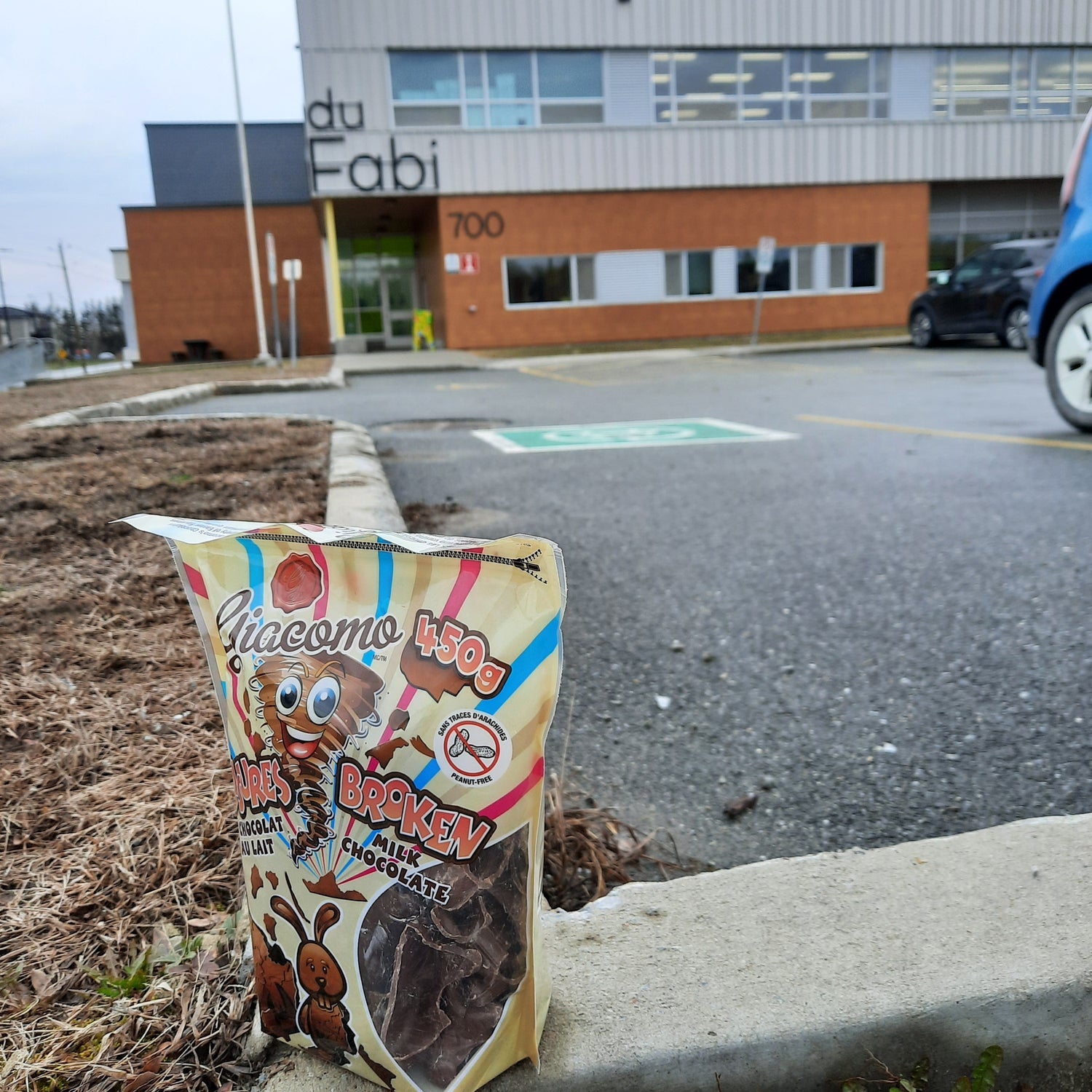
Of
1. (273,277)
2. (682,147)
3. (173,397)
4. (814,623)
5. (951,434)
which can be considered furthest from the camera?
(682,147)

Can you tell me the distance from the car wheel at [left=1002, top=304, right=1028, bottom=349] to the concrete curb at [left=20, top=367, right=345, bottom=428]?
10.9 metres

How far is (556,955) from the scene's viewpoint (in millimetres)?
1340

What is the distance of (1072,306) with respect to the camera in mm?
5840

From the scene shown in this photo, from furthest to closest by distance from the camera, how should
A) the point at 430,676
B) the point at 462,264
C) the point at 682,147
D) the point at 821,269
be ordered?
the point at 821,269
the point at 682,147
the point at 462,264
the point at 430,676

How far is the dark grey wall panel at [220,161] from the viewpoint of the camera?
36625 mm

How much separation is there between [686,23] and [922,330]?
10300 mm

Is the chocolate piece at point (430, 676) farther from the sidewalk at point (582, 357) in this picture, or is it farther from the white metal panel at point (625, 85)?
the white metal panel at point (625, 85)

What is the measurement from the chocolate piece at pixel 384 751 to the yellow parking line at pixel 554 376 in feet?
40.8

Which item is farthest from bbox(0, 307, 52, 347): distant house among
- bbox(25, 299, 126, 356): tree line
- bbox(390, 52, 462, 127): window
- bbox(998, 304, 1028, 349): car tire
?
bbox(998, 304, 1028, 349): car tire

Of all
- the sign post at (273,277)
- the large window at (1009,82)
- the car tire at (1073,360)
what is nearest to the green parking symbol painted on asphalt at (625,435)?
the car tire at (1073,360)

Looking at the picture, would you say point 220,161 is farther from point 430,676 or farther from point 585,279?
point 430,676

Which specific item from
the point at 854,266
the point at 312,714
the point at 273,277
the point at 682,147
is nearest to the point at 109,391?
the point at 273,277

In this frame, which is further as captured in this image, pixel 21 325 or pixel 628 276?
pixel 21 325

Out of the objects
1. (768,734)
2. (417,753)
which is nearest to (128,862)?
(417,753)
